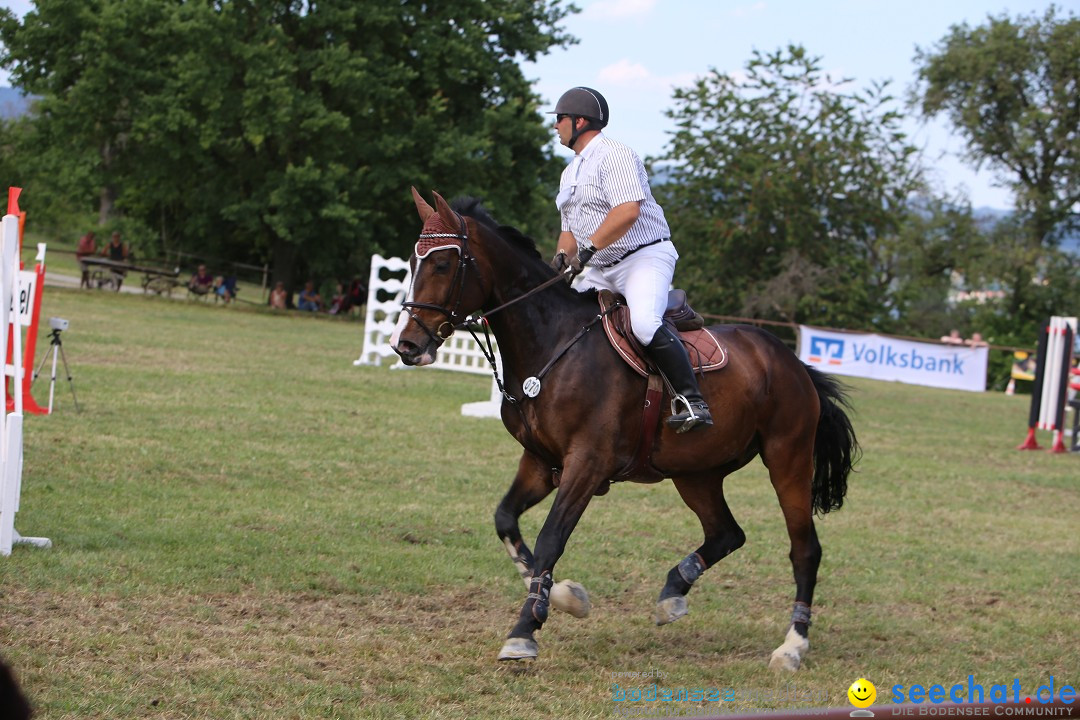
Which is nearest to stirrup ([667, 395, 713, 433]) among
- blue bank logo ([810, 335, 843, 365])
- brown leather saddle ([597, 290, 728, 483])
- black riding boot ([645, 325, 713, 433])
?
black riding boot ([645, 325, 713, 433])

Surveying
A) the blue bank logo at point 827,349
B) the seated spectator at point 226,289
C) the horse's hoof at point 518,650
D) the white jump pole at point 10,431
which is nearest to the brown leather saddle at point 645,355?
the horse's hoof at point 518,650

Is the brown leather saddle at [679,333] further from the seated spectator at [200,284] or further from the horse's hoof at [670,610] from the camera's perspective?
the seated spectator at [200,284]

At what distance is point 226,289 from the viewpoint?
35.9m

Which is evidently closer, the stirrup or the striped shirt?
the stirrup

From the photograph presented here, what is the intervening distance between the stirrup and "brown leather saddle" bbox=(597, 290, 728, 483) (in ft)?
0.37

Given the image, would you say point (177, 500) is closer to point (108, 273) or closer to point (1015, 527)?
point (1015, 527)

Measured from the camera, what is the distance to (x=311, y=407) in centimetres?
1420

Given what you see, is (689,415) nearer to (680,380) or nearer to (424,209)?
(680,380)

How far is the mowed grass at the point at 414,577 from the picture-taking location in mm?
4754

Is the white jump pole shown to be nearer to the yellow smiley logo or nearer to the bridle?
the bridle

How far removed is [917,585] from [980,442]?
1051 centimetres

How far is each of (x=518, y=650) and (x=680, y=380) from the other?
1.58 meters

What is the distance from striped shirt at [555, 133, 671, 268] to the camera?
5746 millimetres

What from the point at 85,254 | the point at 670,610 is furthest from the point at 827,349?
the point at 670,610
